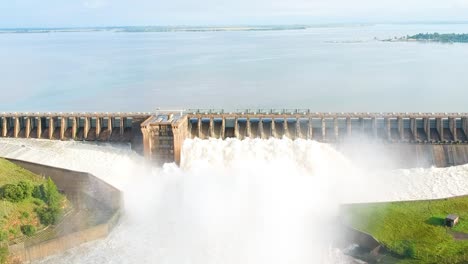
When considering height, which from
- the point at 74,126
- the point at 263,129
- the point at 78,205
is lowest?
the point at 78,205

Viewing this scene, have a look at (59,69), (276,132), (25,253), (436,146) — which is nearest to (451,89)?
(436,146)

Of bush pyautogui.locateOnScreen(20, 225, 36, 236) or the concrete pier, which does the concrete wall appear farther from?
the concrete pier

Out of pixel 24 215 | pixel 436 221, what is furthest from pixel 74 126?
pixel 436 221

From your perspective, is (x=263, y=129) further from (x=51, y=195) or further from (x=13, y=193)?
(x=13, y=193)

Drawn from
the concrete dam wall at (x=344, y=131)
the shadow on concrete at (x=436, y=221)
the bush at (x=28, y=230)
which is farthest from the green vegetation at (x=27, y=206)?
the shadow on concrete at (x=436, y=221)

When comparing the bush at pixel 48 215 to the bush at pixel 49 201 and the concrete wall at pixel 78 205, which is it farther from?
the concrete wall at pixel 78 205

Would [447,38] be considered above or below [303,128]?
above

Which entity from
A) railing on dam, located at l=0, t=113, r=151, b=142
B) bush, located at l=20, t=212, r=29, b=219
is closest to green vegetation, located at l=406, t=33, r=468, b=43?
railing on dam, located at l=0, t=113, r=151, b=142

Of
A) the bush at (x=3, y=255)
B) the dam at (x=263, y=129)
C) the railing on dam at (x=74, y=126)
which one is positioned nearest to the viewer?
the bush at (x=3, y=255)
